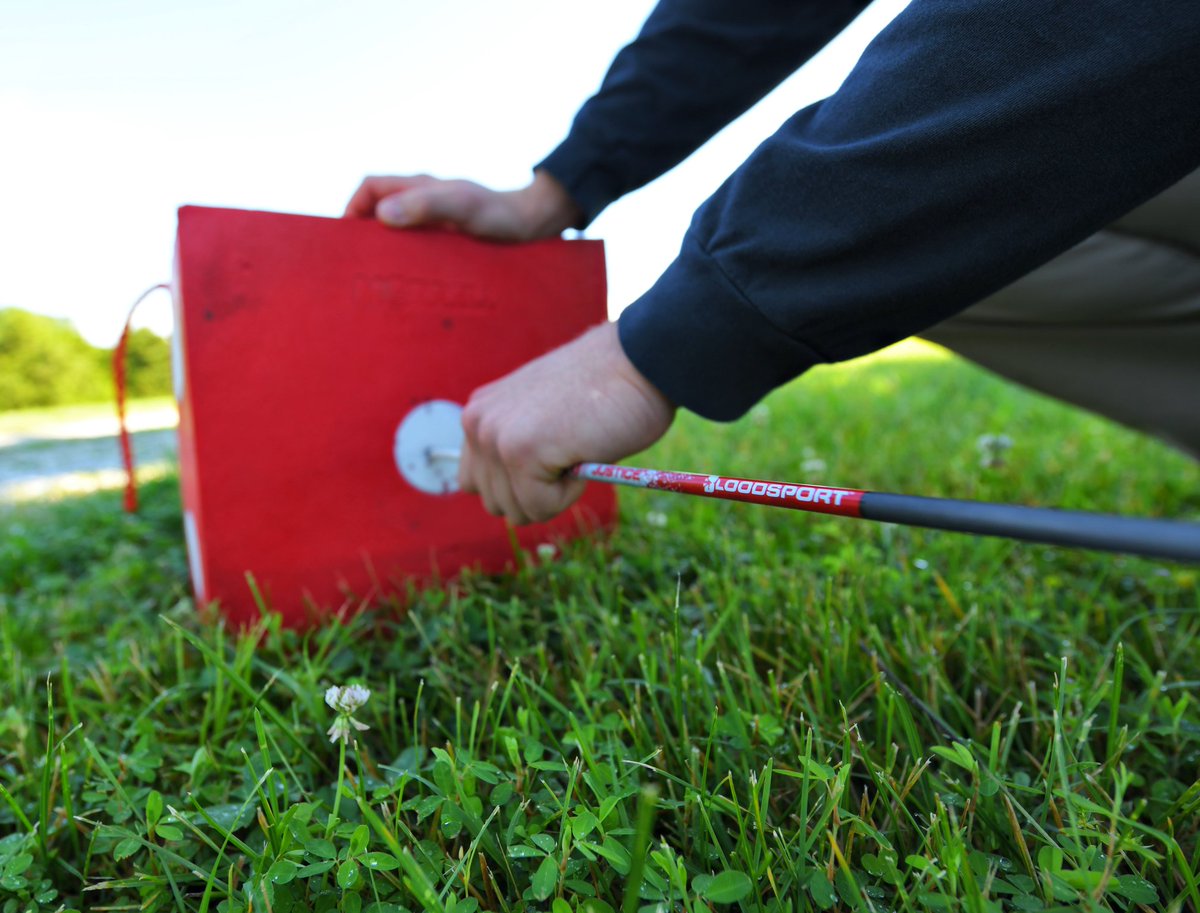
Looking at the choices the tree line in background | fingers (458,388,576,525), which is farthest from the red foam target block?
the tree line in background

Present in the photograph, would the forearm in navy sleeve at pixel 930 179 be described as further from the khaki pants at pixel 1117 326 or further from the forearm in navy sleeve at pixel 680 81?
the forearm in navy sleeve at pixel 680 81

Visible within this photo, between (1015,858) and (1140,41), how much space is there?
2.01 ft

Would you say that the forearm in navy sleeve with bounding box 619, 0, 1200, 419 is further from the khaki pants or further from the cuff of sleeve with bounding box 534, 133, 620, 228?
the cuff of sleeve with bounding box 534, 133, 620, 228

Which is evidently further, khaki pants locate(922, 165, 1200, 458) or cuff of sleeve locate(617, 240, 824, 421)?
khaki pants locate(922, 165, 1200, 458)

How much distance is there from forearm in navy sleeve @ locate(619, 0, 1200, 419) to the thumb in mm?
611

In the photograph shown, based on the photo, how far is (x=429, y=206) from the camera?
1.18m

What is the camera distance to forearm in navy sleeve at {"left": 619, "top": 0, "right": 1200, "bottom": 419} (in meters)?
0.54

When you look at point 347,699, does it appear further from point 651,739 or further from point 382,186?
point 382,186

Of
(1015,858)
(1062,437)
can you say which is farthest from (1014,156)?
(1062,437)

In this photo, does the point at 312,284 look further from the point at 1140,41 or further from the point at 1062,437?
the point at 1062,437

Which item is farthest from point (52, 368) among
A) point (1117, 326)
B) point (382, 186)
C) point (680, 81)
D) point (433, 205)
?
point (1117, 326)

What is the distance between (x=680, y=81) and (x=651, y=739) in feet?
3.59

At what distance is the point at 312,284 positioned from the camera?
114 cm

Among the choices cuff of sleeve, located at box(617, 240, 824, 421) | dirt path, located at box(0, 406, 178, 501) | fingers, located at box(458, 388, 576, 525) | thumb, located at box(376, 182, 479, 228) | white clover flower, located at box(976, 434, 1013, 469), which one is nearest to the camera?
cuff of sleeve, located at box(617, 240, 824, 421)
